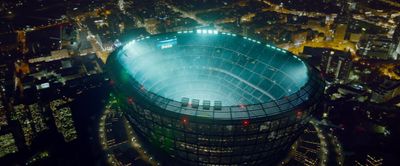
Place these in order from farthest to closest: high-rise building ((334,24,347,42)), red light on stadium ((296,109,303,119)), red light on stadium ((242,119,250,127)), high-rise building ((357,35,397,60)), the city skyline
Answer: high-rise building ((334,24,347,42))
high-rise building ((357,35,397,60))
the city skyline
red light on stadium ((296,109,303,119))
red light on stadium ((242,119,250,127))

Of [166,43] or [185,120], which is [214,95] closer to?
[166,43]

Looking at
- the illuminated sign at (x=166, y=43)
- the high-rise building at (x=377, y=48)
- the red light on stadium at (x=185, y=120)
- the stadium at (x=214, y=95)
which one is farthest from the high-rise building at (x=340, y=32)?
the red light on stadium at (x=185, y=120)

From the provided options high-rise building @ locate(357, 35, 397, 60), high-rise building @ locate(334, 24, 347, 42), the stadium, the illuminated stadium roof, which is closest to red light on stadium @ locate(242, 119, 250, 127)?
the stadium

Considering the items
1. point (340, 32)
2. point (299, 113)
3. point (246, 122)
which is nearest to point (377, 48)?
point (340, 32)

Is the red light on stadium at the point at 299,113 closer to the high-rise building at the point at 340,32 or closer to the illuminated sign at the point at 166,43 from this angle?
the illuminated sign at the point at 166,43

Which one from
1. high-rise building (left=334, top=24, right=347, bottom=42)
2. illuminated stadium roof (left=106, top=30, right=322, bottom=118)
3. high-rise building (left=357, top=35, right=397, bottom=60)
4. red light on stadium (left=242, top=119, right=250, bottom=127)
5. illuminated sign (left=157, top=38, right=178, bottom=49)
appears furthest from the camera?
high-rise building (left=334, top=24, right=347, bottom=42)

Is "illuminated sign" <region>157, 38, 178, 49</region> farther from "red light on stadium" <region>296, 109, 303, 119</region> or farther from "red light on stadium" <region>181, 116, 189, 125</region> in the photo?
"red light on stadium" <region>296, 109, 303, 119</region>
